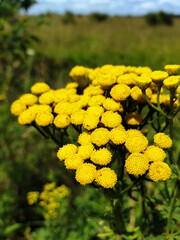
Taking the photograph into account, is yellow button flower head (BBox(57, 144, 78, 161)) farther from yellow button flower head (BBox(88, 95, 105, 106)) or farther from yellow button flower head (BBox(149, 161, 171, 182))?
yellow button flower head (BBox(149, 161, 171, 182))

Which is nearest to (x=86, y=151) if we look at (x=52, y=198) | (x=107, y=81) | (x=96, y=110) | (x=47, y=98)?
(x=96, y=110)

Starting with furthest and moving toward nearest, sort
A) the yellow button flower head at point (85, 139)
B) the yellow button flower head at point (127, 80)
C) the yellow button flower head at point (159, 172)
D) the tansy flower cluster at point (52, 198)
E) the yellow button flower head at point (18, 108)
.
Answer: the tansy flower cluster at point (52, 198), the yellow button flower head at point (18, 108), the yellow button flower head at point (127, 80), the yellow button flower head at point (85, 139), the yellow button flower head at point (159, 172)

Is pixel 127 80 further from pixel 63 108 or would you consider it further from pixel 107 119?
pixel 63 108

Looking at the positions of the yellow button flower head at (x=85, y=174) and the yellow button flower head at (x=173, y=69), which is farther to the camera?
the yellow button flower head at (x=173, y=69)

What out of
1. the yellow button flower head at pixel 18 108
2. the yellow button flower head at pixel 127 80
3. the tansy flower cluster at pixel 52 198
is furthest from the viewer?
the tansy flower cluster at pixel 52 198

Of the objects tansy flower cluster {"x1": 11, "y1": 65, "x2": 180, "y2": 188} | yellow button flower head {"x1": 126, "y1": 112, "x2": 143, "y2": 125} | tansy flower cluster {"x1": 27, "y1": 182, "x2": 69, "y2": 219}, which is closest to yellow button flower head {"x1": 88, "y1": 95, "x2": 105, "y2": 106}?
tansy flower cluster {"x1": 11, "y1": 65, "x2": 180, "y2": 188}

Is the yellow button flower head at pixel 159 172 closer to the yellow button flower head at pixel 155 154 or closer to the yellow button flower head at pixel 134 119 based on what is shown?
the yellow button flower head at pixel 155 154

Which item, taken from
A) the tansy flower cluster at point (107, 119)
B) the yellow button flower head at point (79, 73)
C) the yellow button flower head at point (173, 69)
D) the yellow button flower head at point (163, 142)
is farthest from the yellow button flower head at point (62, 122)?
the yellow button flower head at point (173, 69)
